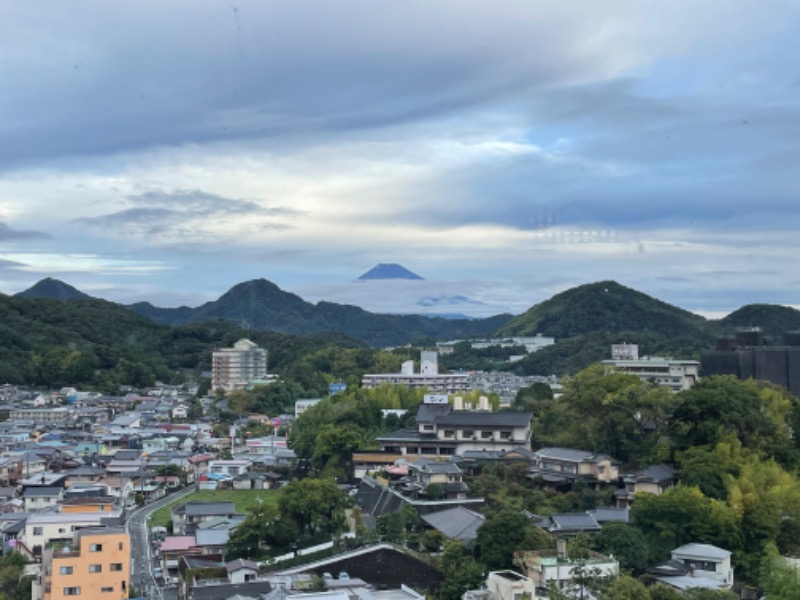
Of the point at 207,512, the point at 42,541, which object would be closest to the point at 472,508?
the point at 207,512

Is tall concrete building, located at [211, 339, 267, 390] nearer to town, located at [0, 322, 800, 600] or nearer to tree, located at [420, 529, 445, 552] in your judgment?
town, located at [0, 322, 800, 600]

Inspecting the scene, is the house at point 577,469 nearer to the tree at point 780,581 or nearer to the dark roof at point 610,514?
the dark roof at point 610,514

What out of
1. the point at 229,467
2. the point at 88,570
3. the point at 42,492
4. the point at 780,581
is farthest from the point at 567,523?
the point at 42,492

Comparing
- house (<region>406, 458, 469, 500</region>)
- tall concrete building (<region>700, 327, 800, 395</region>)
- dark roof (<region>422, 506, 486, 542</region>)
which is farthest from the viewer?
tall concrete building (<region>700, 327, 800, 395</region>)

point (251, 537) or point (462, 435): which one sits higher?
point (462, 435)

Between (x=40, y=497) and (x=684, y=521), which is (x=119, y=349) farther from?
(x=684, y=521)

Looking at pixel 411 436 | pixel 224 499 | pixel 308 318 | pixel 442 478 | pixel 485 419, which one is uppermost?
pixel 308 318

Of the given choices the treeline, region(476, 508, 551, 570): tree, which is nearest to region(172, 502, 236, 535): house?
the treeline
